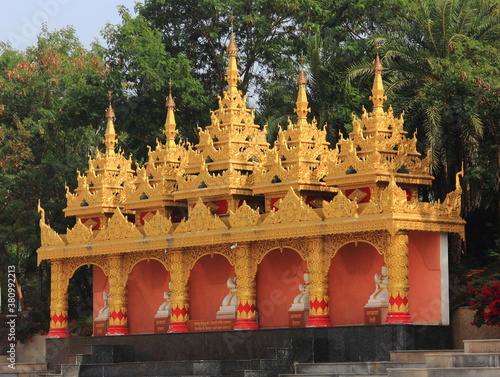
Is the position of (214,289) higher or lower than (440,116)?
lower

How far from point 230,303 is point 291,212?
3.44m

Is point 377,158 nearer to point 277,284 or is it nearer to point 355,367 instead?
point 355,367

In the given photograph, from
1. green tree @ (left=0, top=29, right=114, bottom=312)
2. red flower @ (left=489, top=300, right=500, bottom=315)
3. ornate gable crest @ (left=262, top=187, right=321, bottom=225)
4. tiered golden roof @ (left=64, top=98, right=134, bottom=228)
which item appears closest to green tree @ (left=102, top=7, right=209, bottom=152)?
green tree @ (left=0, top=29, right=114, bottom=312)

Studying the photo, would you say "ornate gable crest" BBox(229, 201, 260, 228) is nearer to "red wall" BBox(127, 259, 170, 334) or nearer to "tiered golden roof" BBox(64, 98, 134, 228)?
"red wall" BBox(127, 259, 170, 334)

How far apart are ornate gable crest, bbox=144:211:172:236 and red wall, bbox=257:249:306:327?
2290mm

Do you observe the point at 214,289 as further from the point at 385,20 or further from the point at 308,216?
the point at 385,20

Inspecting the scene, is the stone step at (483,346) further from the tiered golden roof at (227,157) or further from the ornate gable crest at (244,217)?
the tiered golden roof at (227,157)

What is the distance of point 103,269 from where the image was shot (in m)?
32.9

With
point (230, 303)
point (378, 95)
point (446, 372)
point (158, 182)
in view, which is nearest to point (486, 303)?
point (446, 372)

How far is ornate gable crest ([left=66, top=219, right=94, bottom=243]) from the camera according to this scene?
108 ft

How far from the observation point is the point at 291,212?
93.1 ft

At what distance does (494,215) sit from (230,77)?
6.89 metres

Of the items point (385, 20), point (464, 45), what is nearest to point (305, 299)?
point (464, 45)

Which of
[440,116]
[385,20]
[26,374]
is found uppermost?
[385,20]
